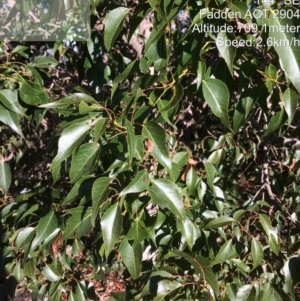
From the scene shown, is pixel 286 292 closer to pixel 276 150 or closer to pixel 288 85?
pixel 288 85

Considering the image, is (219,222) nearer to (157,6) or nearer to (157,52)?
(157,52)

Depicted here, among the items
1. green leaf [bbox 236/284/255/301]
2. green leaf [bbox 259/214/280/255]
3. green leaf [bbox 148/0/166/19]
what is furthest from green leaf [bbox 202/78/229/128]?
green leaf [bbox 236/284/255/301]

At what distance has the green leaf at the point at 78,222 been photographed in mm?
1162

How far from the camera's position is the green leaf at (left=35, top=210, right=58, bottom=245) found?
1260 millimetres

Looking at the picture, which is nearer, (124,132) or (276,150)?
(124,132)

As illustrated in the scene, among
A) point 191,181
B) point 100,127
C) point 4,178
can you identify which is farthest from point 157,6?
point 4,178

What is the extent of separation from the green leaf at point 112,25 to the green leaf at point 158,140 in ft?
0.75

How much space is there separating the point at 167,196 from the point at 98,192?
0.53 feet

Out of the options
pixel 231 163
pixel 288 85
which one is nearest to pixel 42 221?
pixel 288 85

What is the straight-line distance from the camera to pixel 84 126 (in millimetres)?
1027

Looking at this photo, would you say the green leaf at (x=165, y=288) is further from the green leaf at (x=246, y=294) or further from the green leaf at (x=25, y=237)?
the green leaf at (x=25, y=237)

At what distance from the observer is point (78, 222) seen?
117 cm

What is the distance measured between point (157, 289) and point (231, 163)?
947 millimetres

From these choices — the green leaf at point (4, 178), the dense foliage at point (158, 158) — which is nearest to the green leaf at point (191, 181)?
the dense foliage at point (158, 158)
